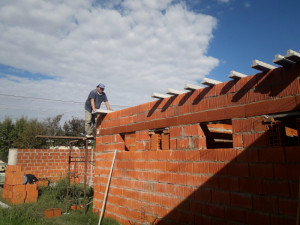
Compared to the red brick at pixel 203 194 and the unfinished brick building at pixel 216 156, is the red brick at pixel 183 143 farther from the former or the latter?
the red brick at pixel 203 194

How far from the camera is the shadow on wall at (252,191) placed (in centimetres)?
293

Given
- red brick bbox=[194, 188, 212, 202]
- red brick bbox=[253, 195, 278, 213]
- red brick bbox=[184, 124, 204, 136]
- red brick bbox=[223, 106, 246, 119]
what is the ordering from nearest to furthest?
red brick bbox=[253, 195, 278, 213] < red brick bbox=[223, 106, 246, 119] < red brick bbox=[194, 188, 212, 202] < red brick bbox=[184, 124, 204, 136]

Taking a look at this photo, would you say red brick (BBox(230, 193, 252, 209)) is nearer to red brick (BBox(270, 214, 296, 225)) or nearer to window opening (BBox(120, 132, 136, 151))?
red brick (BBox(270, 214, 296, 225))

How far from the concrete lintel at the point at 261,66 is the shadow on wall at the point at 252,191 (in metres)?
0.91

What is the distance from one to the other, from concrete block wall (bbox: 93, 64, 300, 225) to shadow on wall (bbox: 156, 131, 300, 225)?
0.04ft

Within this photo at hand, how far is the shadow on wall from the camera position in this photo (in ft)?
9.62

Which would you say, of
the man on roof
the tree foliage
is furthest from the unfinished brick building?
the tree foliage

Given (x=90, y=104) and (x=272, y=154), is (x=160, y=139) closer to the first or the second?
(x=272, y=154)

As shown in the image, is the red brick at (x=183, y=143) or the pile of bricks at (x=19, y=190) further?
the pile of bricks at (x=19, y=190)

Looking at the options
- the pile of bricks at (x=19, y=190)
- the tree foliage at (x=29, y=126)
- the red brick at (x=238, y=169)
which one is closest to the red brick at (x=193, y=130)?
the red brick at (x=238, y=169)

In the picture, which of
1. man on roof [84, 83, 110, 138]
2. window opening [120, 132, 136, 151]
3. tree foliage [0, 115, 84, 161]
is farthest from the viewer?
tree foliage [0, 115, 84, 161]

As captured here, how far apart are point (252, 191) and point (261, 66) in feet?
5.26

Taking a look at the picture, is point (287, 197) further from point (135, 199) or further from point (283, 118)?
point (135, 199)

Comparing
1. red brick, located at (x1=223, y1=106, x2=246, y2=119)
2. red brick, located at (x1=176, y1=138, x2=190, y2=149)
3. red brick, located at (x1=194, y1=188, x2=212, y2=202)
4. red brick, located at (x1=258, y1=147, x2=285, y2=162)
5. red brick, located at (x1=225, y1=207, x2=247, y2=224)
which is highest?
red brick, located at (x1=223, y1=106, x2=246, y2=119)
